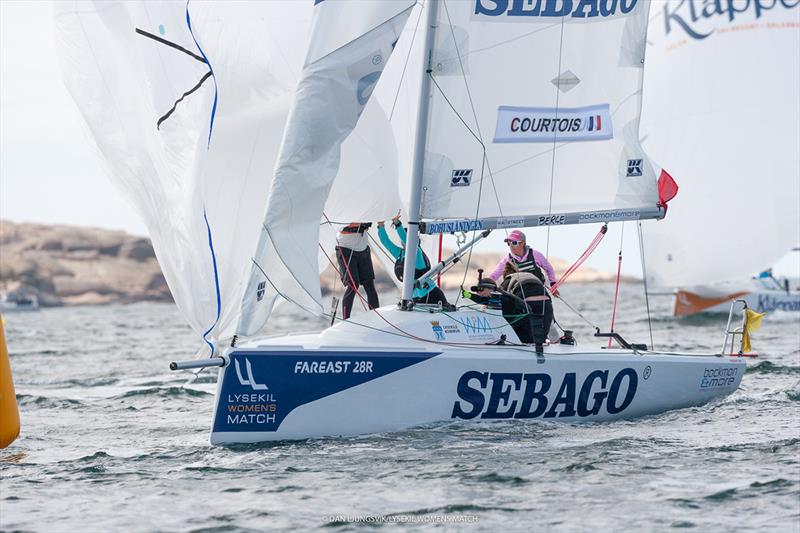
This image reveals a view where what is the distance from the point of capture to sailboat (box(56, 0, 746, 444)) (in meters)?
8.32

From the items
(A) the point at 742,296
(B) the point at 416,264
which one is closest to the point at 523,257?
(B) the point at 416,264

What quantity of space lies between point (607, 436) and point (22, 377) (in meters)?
9.70

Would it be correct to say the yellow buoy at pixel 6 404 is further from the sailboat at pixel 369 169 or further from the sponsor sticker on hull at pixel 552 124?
the sponsor sticker on hull at pixel 552 124

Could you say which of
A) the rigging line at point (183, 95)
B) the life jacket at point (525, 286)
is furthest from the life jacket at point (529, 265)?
the rigging line at point (183, 95)

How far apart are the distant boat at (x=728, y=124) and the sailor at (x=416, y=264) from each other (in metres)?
12.3

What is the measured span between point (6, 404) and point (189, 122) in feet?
8.37

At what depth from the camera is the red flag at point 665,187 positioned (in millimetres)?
10680

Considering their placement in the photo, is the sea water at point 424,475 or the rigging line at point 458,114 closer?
the sea water at point 424,475

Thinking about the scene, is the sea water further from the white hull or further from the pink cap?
the pink cap

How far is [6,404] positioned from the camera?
8.54 metres

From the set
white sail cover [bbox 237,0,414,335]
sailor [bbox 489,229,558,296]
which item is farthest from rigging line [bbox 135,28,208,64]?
sailor [bbox 489,229,558,296]

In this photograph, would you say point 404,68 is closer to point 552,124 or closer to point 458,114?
point 458,114

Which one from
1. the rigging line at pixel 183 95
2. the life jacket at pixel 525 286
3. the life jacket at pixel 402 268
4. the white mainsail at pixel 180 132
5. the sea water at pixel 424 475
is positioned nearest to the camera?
the sea water at pixel 424 475

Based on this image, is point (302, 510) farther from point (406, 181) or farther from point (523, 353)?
point (406, 181)
